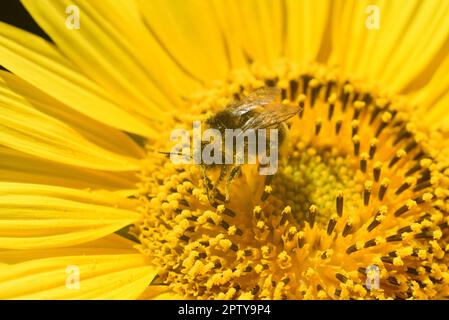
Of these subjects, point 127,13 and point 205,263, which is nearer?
point 205,263

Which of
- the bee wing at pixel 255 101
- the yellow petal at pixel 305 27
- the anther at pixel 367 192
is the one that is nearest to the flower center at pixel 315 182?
the anther at pixel 367 192

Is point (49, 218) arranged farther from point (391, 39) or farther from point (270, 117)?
point (391, 39)

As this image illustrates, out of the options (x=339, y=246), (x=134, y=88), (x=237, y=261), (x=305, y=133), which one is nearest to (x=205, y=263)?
(x=237, y=261)

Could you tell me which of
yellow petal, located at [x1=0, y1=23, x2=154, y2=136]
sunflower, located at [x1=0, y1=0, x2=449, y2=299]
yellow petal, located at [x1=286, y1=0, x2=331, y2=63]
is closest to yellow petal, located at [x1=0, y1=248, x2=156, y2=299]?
sunflower, located at [x1=0, y1=0, x2=449, y2=299]

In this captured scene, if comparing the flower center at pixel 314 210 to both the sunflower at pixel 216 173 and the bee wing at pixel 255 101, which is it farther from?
the bee wing at pixel 255 101

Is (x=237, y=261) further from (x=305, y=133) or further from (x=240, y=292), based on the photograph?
(x=305, y=133)

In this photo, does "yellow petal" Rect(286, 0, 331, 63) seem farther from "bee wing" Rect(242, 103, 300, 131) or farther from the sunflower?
"bee wing" Rect(242, 103, 300, 131)
